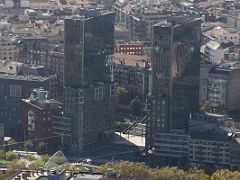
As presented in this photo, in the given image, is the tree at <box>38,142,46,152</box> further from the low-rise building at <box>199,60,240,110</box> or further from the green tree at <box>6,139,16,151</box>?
the low-rise building at <box>199,60,240,110</box>

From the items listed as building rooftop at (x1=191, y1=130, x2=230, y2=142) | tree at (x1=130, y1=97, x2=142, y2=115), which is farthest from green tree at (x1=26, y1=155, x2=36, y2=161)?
tree at (x1=130, y1=97, x2=142, y2=115)

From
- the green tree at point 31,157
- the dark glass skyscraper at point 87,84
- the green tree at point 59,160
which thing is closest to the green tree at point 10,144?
the green tree at point 31,157

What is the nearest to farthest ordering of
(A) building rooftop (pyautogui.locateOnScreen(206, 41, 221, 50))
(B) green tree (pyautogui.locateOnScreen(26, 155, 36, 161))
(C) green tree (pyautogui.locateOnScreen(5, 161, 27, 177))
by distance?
(C) green tree (pyautogui.locateOnScreen(5, 161, 27, 177)) → (B) green tree (pyautogui.locateOnScreen(26, 155, 36, 161)) → (A) building rooftop (pyautogui.locateOnScreen(206, 41, 221, 50))

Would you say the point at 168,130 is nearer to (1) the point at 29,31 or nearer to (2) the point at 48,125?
(2) the point at 48,125

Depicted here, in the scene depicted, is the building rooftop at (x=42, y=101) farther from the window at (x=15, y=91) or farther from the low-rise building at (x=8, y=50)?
the low-rise building at (x=8, y=50)

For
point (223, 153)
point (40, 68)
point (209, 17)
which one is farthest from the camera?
point (209, 17)

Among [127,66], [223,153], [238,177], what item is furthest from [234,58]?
[238,177]

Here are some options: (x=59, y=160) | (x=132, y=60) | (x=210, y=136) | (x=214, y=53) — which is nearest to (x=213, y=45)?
(x=214, y=53)
